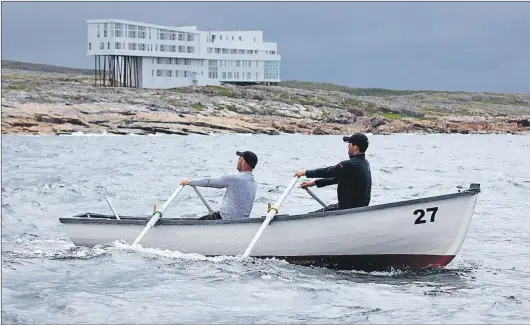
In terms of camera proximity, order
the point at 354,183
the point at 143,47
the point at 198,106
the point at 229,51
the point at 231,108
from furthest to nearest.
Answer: the point at 229,51
the point at 143,47
the point at 231,108
the point at 198,106
the point at 354,183

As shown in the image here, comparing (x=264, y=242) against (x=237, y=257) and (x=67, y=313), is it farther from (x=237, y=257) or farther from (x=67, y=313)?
(x=67, y=313)

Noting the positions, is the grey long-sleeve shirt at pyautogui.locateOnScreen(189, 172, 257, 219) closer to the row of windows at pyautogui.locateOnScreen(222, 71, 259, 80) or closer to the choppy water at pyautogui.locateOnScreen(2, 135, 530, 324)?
the choppy water at pyautogui.locateOnScreen(2, 135, 530, 324)

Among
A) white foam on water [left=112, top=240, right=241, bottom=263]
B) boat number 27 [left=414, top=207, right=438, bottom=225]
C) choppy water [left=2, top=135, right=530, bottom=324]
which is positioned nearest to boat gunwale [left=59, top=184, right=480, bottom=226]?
boat number 27 [left=414, top=207, right=438, bottom=225]

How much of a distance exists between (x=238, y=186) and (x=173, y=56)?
12089 centimetres

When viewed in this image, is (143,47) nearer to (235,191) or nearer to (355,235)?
(235,191)

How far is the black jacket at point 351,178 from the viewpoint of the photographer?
16.8m

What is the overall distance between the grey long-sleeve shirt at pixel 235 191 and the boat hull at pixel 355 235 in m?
0.65

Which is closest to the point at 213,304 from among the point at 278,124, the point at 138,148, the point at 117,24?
the point at 138,148

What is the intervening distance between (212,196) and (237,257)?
18.4m

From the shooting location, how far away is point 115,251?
19.0 meters

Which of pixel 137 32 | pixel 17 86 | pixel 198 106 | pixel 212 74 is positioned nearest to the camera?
pixel 198 106

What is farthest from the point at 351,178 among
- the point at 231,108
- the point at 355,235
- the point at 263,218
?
the point at 231,108

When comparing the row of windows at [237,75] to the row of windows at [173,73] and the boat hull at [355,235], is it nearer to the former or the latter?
the row of windows at [173,73]

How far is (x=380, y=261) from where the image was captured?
56.4 ft
